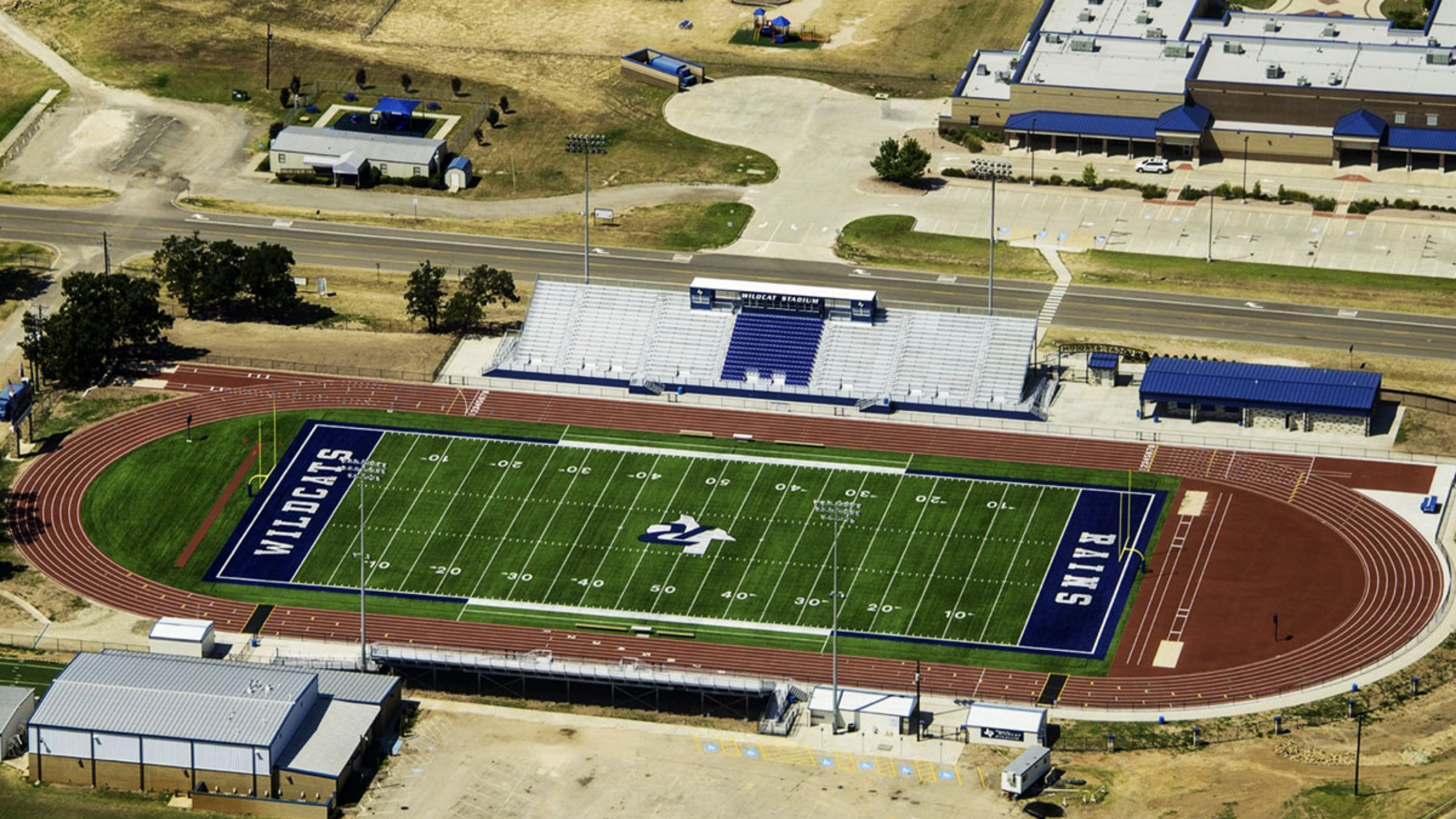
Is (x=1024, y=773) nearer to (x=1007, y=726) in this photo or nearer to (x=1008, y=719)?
(x=1007, y=726)

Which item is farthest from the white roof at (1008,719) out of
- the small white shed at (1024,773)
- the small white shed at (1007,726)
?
the small white shed at (1024,773)

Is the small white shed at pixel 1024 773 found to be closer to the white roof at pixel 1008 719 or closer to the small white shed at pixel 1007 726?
the small white shed at pixel 1007 726

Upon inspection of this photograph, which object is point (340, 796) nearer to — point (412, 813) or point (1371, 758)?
point (412, 813)

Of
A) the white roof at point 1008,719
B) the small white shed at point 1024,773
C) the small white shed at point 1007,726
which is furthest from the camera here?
the white roof at point 1008,719

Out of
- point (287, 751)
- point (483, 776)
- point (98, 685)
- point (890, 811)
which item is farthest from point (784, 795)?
point (98, 685)

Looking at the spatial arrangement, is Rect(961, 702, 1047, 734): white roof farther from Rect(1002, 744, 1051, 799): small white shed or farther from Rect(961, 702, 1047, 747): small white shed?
Rect(1002, 744, 1051, 799): small white shed

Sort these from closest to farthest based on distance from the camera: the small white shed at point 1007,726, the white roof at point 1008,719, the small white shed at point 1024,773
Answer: the small white shed at point 1024,773
the small white shed at point 1007,726
the white roof at point 1008,719

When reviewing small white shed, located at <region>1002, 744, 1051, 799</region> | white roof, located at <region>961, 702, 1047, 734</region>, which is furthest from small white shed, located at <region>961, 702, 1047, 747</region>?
small white shed, located at <region>1002, 744, 1051, 799</region>

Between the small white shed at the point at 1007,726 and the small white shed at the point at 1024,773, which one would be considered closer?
the small white shed at the point at 1024,773

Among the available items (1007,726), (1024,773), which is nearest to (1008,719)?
(1007,726)

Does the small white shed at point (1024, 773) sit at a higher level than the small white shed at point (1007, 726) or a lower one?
higher
